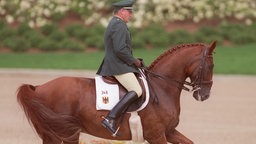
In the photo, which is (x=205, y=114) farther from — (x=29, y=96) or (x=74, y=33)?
(x=74, y=33)

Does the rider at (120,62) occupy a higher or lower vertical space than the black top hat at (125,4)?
lower

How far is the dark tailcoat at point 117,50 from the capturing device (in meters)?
7.97

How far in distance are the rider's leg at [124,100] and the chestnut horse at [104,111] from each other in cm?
12

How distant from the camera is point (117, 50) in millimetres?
7969

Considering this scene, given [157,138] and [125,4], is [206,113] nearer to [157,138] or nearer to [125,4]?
[157,138]

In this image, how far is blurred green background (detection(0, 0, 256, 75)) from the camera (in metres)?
22.0

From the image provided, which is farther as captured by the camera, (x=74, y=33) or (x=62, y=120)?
(x=74, y=33)

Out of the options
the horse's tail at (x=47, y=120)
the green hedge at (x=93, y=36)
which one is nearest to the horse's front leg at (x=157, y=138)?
the horse's tail at (x=47, y=120)

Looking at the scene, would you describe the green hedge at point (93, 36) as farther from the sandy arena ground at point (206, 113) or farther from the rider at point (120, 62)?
the rider at point (120, 62)

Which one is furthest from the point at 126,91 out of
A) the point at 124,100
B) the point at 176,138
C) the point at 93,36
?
the point at 93,36

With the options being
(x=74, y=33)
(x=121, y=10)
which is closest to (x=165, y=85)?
(x=121, y=10)

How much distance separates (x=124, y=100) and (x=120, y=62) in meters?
0.44

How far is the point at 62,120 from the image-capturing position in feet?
26.4

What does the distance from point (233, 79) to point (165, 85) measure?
33.2ft
